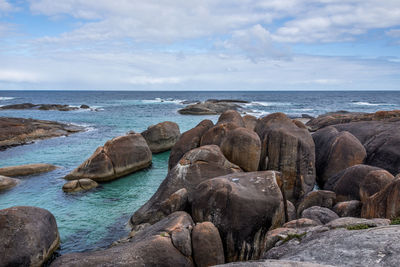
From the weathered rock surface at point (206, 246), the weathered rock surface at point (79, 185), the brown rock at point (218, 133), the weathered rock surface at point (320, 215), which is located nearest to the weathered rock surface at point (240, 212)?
the weathered rock surface at point (206, 246)

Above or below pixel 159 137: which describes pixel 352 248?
above

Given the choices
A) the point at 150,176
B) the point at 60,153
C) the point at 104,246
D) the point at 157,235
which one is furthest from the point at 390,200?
the point at 60,153

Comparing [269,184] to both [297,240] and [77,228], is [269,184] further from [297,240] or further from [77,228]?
[77,228]

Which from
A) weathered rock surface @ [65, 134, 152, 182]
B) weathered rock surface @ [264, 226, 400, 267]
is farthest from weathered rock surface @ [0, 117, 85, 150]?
weathered rock surface @ [264, 226, 400, 267]

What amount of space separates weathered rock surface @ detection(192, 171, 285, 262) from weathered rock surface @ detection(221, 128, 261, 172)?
14.5 feet

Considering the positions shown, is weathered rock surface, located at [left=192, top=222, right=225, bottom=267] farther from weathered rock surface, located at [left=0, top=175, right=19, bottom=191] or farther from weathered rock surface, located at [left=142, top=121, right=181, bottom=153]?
weathered rock surface, located at [left=142, top=121, right=181, bottom=153]

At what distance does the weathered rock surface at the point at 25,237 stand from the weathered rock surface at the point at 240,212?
572 cm

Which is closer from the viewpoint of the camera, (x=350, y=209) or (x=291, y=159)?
(x=350, y=209)

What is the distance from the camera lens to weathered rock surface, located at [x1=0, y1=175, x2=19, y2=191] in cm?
1939

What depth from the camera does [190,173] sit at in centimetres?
1409

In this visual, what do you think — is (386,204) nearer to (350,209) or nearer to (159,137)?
(350,209)

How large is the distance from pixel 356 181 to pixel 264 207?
5.40m

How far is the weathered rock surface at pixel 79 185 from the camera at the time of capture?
19.0 meters

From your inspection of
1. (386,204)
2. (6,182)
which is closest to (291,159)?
(386,204)
